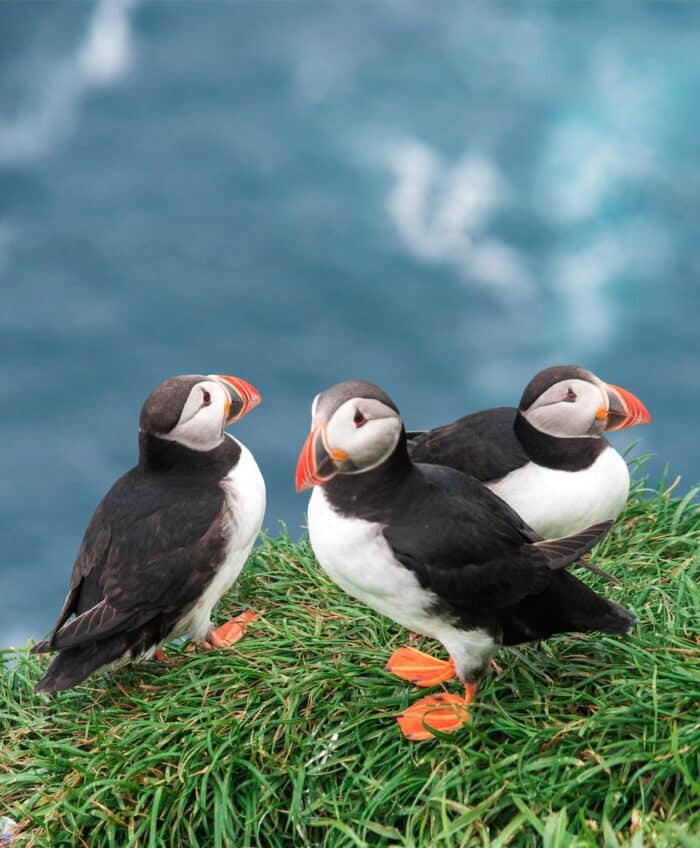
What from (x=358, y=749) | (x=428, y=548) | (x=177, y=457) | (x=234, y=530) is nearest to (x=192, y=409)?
(x=177, y=457)

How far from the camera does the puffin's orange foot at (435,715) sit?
4.04 meters

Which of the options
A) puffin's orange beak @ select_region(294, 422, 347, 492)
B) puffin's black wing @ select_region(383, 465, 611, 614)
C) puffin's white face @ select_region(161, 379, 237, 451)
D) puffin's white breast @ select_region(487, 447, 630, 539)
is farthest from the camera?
puffin's white breast @ select_region(487, 447, 630, 539)

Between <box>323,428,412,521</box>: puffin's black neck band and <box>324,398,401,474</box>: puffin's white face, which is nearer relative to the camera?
<box>324,398,401,474</box>: puffin's white face

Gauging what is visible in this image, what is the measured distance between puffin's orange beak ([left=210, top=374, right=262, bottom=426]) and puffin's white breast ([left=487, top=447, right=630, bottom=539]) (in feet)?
3.93

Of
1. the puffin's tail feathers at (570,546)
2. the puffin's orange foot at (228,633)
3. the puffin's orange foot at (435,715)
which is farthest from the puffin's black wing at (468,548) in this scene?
the puffin's orange foot at (228,633)

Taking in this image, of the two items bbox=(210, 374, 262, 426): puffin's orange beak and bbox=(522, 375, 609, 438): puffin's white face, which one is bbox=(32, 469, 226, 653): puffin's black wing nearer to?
bbox=(210, 374, 262, 426): puffin's orange beak

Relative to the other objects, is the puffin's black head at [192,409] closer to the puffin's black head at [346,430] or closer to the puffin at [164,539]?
the puffin at [164,539]

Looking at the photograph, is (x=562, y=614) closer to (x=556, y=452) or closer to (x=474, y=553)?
(x=474, y=553)

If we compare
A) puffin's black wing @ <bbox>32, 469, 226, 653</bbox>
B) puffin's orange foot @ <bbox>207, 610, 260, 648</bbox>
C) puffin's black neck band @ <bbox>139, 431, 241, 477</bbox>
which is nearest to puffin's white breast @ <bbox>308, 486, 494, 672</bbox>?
puffin's black wing @ <bbox>32, 469, 226, 653</bbox>

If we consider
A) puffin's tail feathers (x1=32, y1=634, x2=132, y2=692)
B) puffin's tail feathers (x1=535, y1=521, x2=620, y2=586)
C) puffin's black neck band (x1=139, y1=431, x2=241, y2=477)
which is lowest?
puffin's tail feathers (x1=32, y1=634, x2=132, y2=692)

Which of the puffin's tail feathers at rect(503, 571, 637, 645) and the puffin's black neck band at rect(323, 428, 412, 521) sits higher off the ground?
the puffin's black neck band at rect(323, 428, 412, 521)

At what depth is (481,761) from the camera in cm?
391

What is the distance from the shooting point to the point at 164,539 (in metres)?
4.68

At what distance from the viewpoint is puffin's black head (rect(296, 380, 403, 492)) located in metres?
3.67
